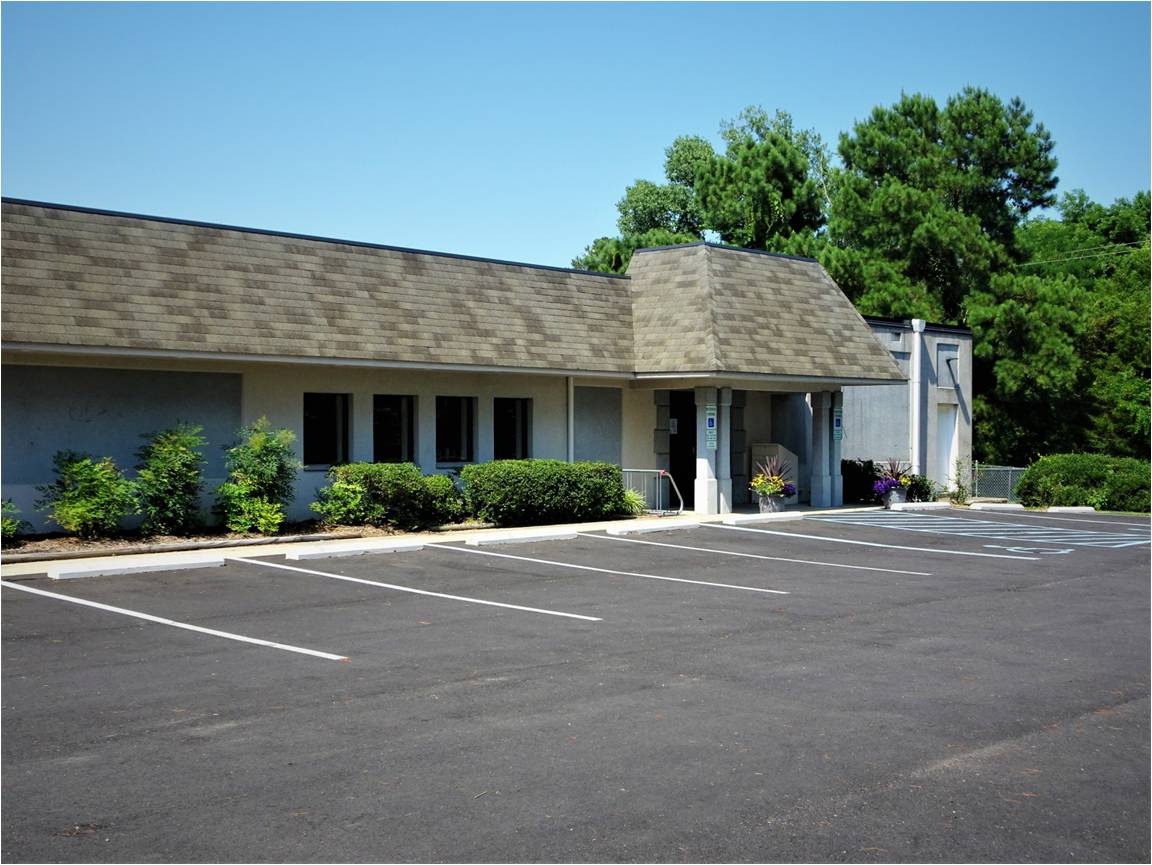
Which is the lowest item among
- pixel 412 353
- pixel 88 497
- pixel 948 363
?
pixel 88 497

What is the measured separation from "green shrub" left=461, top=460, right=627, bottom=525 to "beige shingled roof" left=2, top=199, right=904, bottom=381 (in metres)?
2.21

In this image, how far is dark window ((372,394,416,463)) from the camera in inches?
896

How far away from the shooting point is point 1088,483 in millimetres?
32031

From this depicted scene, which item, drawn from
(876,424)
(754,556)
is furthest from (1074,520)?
(754,556)

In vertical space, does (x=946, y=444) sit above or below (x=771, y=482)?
above

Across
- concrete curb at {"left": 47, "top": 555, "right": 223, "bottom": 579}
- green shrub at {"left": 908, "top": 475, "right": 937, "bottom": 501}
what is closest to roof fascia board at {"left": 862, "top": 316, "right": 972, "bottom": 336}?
green shrub at {"left": 908, "top": 475, "right": 937, "bottom": 501}

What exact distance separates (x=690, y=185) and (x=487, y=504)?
4774cm

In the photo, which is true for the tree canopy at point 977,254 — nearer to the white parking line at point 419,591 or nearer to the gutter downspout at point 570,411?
the gutter downspout at point 570,411

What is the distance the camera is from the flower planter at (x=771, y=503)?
25.8 meters

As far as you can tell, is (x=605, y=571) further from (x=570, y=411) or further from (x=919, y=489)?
(x=919, y=489)

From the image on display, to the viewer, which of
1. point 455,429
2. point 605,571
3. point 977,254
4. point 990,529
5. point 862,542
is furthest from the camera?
point 977,254

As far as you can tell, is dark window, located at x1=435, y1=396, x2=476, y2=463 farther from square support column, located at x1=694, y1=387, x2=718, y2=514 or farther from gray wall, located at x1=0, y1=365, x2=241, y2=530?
square support column, located at x1=694, y1=387, x2=718, y2=514

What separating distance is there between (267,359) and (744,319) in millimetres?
10881

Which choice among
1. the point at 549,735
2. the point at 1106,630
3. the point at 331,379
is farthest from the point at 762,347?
the point at 549,735
